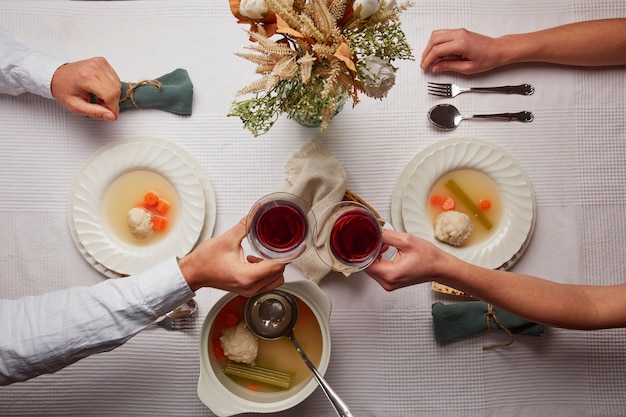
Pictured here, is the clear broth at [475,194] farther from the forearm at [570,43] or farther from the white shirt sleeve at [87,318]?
the white shirt sleeve at [87,318]

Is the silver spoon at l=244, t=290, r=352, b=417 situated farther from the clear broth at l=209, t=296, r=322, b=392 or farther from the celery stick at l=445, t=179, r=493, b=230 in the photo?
the celery stick at l=445, t=179, r=493, b=230

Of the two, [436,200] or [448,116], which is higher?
[448,116]

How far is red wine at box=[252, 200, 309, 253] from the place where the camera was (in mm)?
1101

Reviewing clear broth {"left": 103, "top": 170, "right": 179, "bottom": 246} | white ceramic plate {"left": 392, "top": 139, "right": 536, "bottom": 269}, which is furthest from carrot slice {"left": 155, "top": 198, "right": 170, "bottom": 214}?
white ceramic plate {"left": 392, "top": 139, "right": 536, "bottom": 269}

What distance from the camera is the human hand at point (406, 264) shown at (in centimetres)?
111

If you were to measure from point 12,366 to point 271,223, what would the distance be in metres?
0.67

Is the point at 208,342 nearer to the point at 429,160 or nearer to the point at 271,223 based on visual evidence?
the point at 271,223

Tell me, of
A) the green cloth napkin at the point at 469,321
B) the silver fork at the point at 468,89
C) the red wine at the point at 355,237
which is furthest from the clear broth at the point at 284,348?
the silver fork at the point at 468,89

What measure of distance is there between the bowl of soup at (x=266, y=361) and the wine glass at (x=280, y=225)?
0.40 ft

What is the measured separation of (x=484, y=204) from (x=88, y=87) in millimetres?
1037

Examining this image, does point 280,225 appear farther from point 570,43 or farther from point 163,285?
point 570,43

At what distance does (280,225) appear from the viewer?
1.12 metres

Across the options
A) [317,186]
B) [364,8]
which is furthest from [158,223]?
[364,8]

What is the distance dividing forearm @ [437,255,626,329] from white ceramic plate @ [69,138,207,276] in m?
0.63
